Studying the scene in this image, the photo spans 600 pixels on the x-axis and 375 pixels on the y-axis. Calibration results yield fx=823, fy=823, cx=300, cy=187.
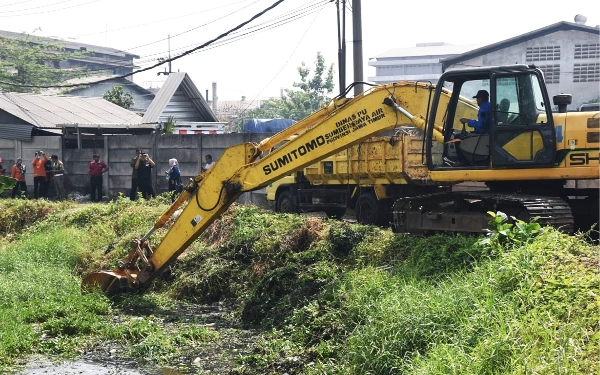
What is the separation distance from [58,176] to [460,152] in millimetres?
20272

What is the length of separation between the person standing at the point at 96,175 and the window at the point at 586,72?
22938 millimetres

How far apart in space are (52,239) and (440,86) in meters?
10.5

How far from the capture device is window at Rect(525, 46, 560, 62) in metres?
39.2

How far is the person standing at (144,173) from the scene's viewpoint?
24.5 metres

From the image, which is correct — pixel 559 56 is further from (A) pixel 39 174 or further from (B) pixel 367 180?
(A) pixel 39 174

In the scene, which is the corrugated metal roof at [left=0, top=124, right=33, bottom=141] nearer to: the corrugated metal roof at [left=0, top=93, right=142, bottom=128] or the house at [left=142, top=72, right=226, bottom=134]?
the corrugated metal roof at [left=0, top=93, right=142, bottom=128]

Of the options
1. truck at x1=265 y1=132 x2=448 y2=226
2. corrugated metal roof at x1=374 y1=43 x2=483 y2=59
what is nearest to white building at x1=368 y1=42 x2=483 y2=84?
corrugated metal roof at x1=374 y1=43 x2=483 y2=59

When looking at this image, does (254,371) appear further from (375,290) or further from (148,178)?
(148,178)

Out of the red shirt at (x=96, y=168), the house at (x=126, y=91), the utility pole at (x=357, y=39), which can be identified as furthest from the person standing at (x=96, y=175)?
the house at (x=126, y=91)

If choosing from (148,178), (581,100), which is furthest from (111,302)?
(581,100)

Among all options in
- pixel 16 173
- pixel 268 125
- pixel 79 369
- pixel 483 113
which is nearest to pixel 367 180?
pixel 483 113

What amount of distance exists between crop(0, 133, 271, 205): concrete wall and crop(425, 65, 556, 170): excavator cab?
13297mm

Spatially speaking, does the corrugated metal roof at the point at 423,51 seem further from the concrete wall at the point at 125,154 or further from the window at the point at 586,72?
the concrete wall at the point at 125,154

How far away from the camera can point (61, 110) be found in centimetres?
3600
